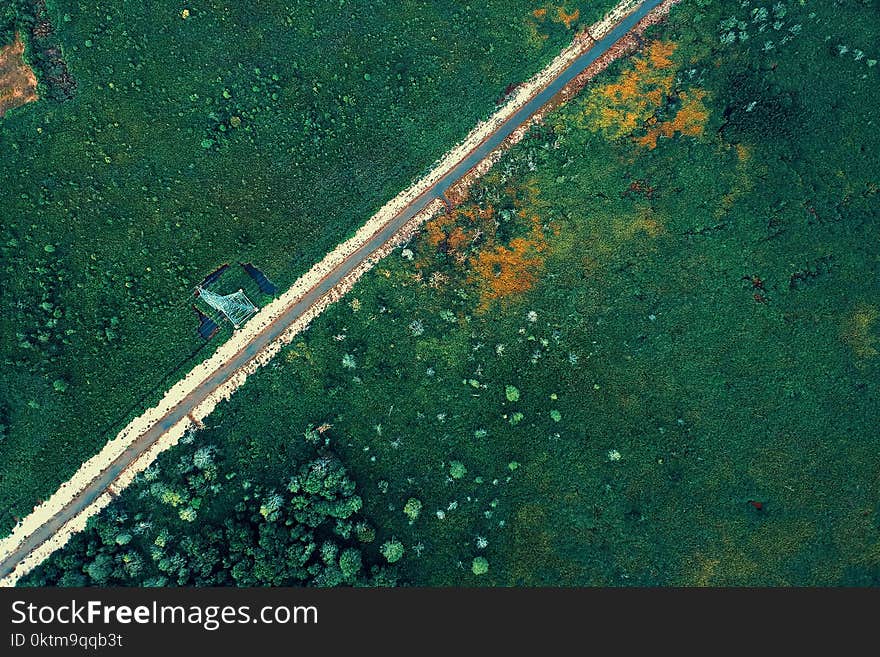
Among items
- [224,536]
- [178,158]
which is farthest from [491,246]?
[224,536]

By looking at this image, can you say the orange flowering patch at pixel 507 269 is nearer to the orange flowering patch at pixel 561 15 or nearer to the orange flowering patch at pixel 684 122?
the orange flowering patch at pixel 684 122

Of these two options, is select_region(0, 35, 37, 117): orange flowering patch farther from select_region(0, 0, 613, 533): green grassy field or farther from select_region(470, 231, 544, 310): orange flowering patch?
select_region(470, 231, 544, 310): orange flowering patch

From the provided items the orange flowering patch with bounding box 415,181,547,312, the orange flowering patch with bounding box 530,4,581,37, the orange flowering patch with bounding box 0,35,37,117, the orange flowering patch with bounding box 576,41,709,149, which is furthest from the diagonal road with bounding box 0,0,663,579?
the orange flowering patch with bounding box 0,35,37,117

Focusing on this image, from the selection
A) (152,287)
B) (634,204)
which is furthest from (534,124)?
(152,287)

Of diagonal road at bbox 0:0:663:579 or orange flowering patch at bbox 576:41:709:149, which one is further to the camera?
orange flowering patch at bbox 576:41:709:149

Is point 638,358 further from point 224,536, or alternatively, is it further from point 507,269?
point 224,536

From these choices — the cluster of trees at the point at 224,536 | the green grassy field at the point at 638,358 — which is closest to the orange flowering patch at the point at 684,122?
the green grassy field at the point at 638,358
